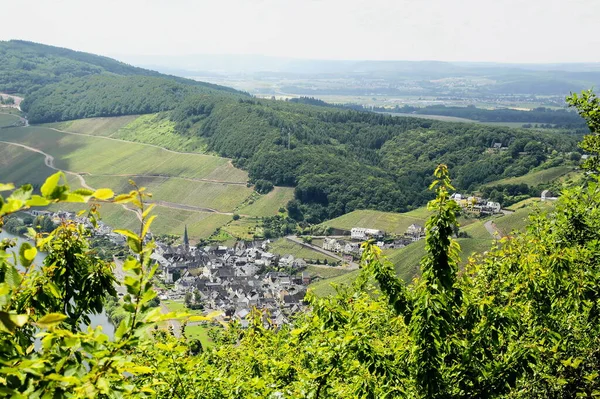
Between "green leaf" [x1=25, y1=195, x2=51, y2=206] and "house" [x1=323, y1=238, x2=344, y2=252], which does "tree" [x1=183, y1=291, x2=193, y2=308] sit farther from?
"green leaf" [x1=25, y1=195, x2=51, y2=206]

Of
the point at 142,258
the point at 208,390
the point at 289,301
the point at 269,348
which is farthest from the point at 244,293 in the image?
the point at 142,258

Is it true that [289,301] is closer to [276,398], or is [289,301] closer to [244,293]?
[244,293]

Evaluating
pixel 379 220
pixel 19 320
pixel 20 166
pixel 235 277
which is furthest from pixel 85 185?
pixel 19 320

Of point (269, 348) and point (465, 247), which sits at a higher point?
point (269, 348)

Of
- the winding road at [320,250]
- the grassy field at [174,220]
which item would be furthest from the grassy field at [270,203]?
the winding road at [320,250]

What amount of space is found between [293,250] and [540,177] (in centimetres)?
5154

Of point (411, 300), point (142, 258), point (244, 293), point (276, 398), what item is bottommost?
point (244, 293)

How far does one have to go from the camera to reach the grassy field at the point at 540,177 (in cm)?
10444

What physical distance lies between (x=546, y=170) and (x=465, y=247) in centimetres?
5300

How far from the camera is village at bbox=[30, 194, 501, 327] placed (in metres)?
70.4

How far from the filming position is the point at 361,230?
95375 millimetres

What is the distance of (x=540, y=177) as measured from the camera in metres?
106

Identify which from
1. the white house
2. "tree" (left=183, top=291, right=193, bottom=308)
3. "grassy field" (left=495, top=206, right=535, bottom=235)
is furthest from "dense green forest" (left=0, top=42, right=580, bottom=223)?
"tree" (left=183, top=291, right=193, bottom=308)

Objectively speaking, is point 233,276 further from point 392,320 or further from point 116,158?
point 392,320
